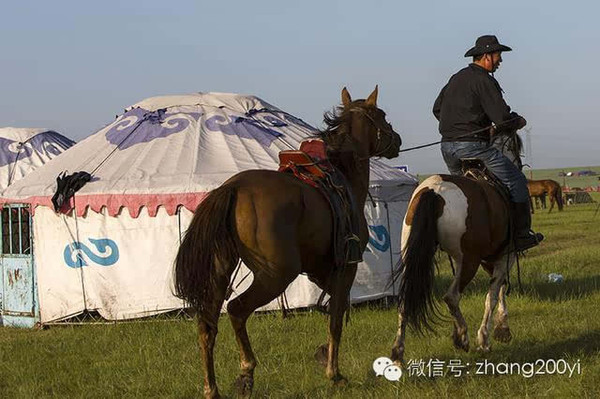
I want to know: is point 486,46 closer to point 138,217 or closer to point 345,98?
point 345,98

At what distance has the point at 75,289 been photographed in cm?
1028

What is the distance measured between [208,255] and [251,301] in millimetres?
434

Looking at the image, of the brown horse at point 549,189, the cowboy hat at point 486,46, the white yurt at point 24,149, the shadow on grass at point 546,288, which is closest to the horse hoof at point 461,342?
the cowboy hat at point 486,46

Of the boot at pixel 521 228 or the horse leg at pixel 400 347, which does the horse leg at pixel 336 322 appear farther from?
the boot at pixel 521 228

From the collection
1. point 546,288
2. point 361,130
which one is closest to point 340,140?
point 361,130

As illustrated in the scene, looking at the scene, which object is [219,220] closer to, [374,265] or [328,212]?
[328,212]

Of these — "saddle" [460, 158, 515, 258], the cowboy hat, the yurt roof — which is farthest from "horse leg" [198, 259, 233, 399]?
the yurt roof

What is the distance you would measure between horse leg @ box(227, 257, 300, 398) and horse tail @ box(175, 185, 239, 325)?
0.45 feet

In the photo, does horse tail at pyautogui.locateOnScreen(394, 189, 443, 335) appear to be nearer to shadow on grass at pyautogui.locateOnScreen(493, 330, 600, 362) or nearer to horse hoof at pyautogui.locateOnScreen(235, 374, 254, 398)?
shadow on grass at pyautogui.locateOnScreen(493, 330, 600, 362)

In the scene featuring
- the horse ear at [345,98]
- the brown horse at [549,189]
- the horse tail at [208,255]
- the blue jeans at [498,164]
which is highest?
the horse ear at [345,98]

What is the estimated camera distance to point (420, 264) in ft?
20.7

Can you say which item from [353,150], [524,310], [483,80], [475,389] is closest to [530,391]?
[475,389]

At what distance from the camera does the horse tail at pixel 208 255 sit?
4961mm

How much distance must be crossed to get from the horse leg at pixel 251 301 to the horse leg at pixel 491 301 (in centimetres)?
234
